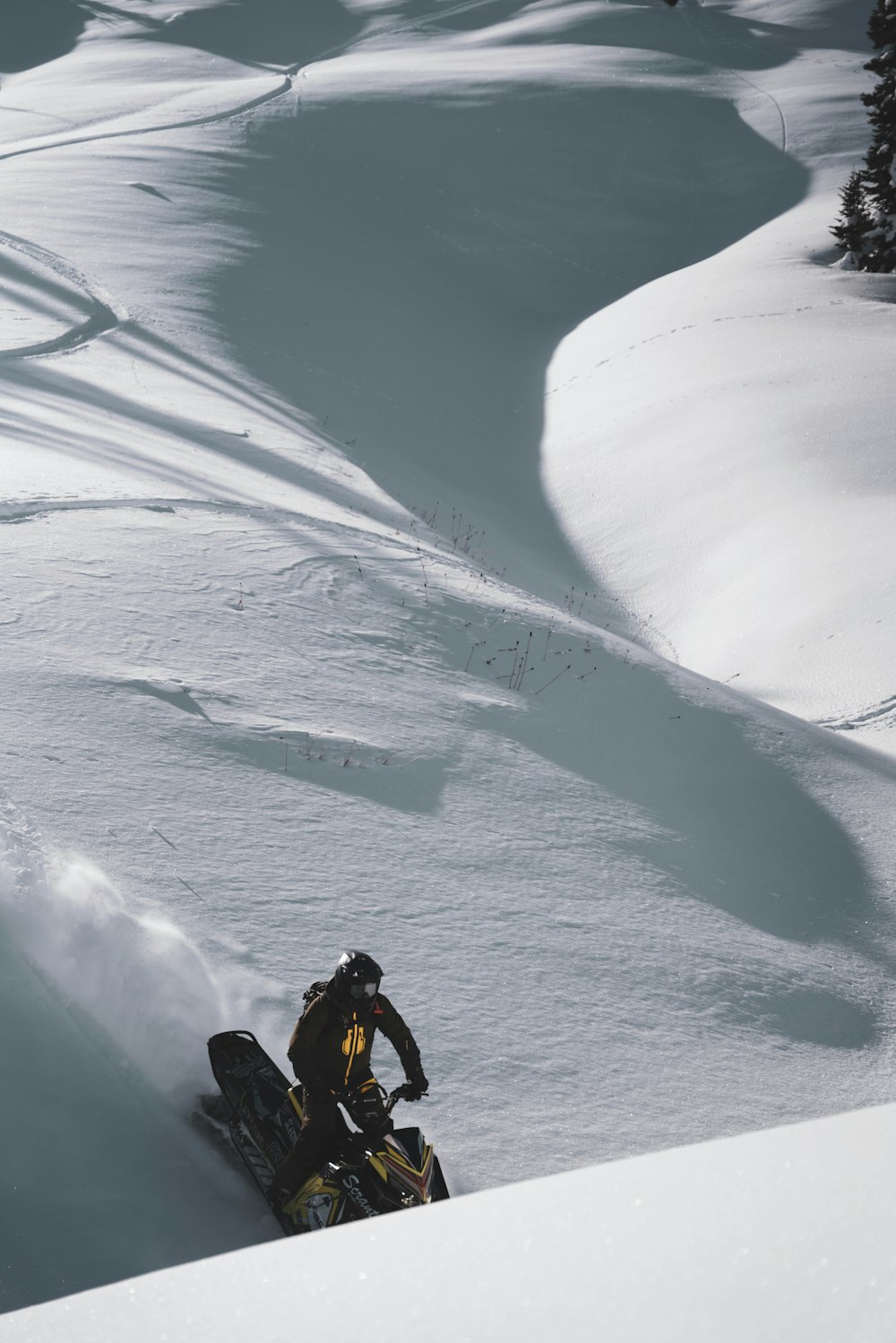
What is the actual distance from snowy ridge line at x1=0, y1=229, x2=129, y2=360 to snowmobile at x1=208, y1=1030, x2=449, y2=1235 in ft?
Answer: 53.7

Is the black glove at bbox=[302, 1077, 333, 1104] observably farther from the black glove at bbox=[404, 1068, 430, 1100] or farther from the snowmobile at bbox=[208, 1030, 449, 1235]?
the black glove at bbox=[404, 1068, 430, 1100]

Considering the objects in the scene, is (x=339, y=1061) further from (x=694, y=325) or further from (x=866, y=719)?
(x=694, y=325)

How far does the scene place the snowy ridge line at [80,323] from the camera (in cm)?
1900

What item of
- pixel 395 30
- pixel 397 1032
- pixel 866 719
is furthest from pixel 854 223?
pixel 395 30

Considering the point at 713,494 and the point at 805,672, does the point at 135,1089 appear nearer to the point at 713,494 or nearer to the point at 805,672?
the point at 805,672

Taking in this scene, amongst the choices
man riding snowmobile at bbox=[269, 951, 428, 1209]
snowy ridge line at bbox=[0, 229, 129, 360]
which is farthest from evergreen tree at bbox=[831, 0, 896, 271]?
man riding snowmobile at bbox=[269, 951, 428, 1209]

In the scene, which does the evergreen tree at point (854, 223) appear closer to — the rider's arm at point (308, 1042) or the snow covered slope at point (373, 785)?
the snow covered slope at point (373, 785)

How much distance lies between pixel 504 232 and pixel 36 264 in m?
16.4

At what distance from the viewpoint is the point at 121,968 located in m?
5.17

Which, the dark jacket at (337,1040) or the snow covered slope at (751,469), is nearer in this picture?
the dark jacket at (337,1040)

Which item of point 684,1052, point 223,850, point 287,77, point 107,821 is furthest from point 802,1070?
point 287,77


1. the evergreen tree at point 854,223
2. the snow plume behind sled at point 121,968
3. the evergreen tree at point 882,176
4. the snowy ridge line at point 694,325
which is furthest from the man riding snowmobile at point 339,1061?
the evergreen tree at point 854,223

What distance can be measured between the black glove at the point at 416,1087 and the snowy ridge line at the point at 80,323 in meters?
16.8

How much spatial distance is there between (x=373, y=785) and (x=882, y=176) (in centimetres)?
2821
